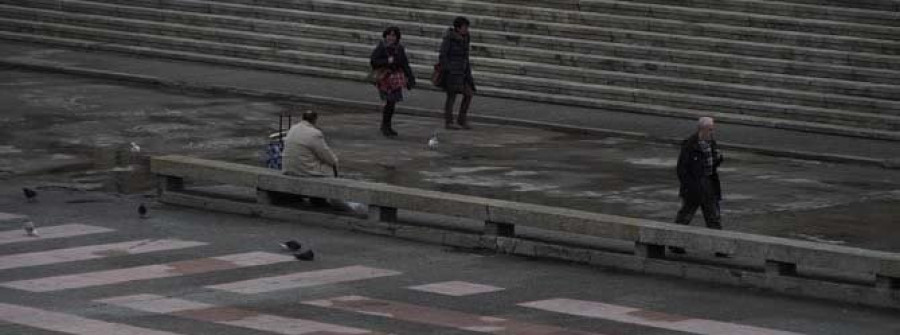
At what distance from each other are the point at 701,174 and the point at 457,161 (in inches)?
272

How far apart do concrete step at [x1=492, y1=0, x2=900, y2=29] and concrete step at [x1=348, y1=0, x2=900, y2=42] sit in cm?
2

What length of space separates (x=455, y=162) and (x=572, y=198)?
10.2ft

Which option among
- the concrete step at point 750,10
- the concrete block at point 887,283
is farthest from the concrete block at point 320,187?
the concrete step at point 750,10

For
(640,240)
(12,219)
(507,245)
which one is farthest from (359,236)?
(12,219)

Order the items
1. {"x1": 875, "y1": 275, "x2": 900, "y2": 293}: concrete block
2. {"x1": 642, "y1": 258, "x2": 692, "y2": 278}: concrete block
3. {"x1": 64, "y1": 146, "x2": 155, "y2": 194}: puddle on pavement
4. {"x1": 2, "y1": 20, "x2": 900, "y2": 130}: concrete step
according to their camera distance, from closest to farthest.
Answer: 1. {"x1": 875, "y1": 275, "x2": 900, "y2": 293}: concrete block
2. {"x1": 642, "y1": 258, "x2": 692, "y2": 278}: concrete block
3. {"x1": 64, "y1": 146, "x2": 155, "y2": 194}: puddle on pavement
4. {"x1": 2, "y1": 20, "x2": 900, "y2": 130}: concrete step

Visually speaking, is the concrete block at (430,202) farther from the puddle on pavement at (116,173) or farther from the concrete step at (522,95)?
the concrete step at (522,95)

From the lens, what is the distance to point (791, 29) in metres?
33.6

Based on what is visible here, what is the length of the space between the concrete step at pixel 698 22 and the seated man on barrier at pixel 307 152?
1134 centimetres

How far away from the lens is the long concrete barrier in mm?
19938

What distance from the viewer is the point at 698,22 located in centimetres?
3431

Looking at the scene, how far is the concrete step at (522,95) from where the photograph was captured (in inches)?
1243

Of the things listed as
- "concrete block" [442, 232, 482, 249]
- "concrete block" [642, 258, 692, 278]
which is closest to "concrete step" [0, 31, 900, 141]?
"concrete block" [442, 232, 482, 249]

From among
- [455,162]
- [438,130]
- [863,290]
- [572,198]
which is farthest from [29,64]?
[863,290]

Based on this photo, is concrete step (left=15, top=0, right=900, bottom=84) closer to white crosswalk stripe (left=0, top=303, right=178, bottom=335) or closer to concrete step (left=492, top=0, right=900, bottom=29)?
concrete step (left=492, top=0, right=900, bottom=29)
